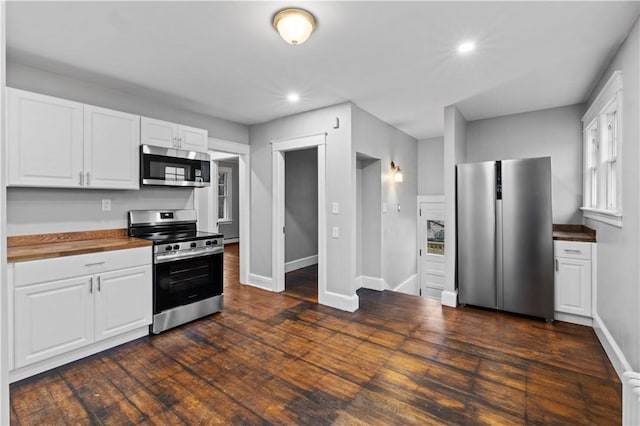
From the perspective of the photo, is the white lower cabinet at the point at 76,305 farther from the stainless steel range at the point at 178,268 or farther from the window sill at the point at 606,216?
the window sill at the point at 606,216

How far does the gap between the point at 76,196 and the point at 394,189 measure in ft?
13.8

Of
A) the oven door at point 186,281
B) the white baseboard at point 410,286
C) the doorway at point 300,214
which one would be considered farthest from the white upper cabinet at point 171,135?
the white baseboard at point 410,286

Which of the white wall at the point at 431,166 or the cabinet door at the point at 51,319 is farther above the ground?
the white wall at the point at 431,166

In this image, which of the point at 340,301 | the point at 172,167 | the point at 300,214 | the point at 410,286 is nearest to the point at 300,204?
the point at 300,214

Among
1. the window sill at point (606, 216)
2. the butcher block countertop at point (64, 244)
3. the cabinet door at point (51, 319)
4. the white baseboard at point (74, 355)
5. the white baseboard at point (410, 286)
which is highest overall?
the window sill at point (606, 216)

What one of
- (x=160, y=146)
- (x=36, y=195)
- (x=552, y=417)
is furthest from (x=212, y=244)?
(x=552, y=417)

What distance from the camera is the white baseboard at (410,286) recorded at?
5.35 metres

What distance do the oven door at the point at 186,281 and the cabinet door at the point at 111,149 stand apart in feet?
3.15

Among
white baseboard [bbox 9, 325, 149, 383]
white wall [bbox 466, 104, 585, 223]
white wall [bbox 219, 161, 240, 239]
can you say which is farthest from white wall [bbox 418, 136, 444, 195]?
white wall [bbox 219, 161, 240, 239]

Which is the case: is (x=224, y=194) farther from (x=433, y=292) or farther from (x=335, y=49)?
(x=335, y=49)

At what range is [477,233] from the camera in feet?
12.3

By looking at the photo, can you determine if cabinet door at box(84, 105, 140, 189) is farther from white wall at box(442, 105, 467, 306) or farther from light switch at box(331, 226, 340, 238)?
white wall at box(442, 105, 467, 306)

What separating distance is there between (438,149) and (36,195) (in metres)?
5.82

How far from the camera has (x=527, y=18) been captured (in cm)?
208
